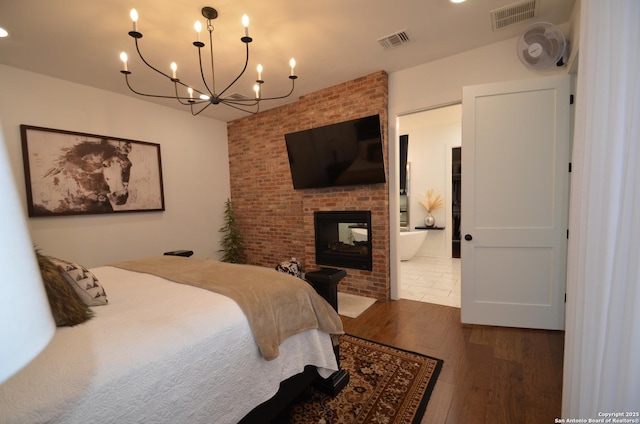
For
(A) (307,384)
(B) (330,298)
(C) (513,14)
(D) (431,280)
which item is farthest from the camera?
(D) (431,280)

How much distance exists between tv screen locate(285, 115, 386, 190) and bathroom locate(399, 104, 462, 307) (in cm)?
234

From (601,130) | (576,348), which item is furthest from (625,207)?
(576,348)

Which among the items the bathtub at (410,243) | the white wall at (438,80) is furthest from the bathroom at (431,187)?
the white wall at (438,80)

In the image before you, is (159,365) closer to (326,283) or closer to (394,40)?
(326,283)

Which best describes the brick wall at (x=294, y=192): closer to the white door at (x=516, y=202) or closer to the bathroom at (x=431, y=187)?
the white door at (x=516, y=202)

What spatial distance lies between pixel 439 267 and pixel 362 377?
3547 mm

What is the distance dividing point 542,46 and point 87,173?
4.92m

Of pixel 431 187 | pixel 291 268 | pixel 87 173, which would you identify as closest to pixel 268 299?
pixel 291 268

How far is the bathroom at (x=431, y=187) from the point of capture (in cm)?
530

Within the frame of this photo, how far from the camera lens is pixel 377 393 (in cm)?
175

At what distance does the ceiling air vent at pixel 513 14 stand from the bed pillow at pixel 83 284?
3.42 meters

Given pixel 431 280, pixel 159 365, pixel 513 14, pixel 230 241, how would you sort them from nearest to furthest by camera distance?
1. pixel 159 365
2. pixel 513 14
3. pixel 431 280
4. pixel 230 241

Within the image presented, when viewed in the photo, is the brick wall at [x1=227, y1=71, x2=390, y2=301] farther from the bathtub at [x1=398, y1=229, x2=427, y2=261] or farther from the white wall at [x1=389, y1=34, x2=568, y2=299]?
the bathtub at [x1=398, y1=229, x2=427, y2=261]

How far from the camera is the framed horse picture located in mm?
2850
